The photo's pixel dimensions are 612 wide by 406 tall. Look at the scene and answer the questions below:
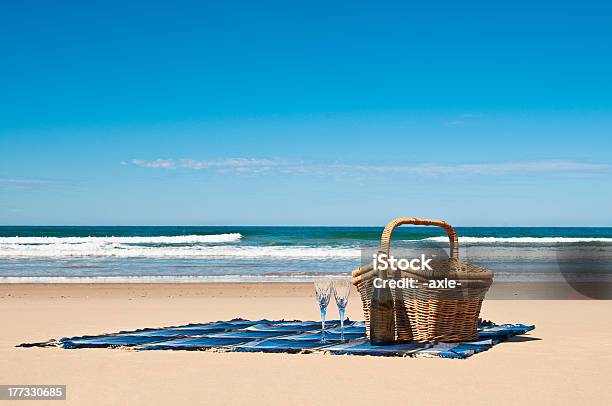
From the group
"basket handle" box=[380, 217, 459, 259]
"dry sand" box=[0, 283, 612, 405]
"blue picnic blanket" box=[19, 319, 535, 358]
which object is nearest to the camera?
"dry sand" box=[0, 283, 612, 405]

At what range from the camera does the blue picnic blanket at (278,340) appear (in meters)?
6.19

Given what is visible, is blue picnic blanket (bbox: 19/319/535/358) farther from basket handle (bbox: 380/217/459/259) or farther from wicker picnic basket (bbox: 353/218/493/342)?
basket handle (bbox: 380/217/459/259)

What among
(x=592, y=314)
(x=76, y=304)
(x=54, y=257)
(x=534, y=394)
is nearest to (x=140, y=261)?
(x=54, y=257)

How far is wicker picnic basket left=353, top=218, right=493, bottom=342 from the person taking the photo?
6.44 metres

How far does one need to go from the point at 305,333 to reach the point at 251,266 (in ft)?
52.7

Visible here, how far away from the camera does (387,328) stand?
6508 mm

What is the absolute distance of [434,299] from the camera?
6.45 m

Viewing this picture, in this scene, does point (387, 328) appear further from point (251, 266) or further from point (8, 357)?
point (251, 266)

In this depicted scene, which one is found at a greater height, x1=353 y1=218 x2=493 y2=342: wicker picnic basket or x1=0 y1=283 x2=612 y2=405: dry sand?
x1=353 y1=218 x2=493 y2=342: wicker picnic basket

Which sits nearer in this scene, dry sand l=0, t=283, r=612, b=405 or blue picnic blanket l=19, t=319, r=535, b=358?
dry sand l=0, t=283, r=612, b=405

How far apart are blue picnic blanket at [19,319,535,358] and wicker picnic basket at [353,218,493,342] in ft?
0.38

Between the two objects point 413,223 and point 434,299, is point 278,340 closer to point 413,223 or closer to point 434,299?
point 434,299

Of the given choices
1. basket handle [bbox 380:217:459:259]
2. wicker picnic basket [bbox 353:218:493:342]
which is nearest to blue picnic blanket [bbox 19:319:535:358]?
wicker picnic basket [bbox 353:218:493:342]

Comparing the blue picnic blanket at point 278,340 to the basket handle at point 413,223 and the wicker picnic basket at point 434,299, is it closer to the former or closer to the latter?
the wicker picnic basket at point 434,299
